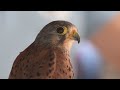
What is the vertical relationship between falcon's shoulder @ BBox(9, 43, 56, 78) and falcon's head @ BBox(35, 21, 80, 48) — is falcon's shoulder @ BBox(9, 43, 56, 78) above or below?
below

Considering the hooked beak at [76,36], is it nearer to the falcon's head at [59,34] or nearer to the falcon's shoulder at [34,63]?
the falcon's head at [59,34]

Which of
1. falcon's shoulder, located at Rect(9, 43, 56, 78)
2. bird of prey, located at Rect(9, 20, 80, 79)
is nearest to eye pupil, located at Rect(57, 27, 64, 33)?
bird of prey, located at Rect(9, 20, 80, 79)

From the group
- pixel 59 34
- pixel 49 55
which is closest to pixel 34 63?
pixel 49 55

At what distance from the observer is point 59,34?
2.51 meters

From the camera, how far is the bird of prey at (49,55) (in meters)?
2.42

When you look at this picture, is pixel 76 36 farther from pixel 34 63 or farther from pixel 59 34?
pixel 34 63

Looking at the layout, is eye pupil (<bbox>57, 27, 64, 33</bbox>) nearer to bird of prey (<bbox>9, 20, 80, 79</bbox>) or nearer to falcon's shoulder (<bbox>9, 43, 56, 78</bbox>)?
bird of prey (<bbox>9, 20, 80, 79</bbox>)

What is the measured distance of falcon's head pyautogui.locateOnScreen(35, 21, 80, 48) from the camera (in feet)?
8.20
